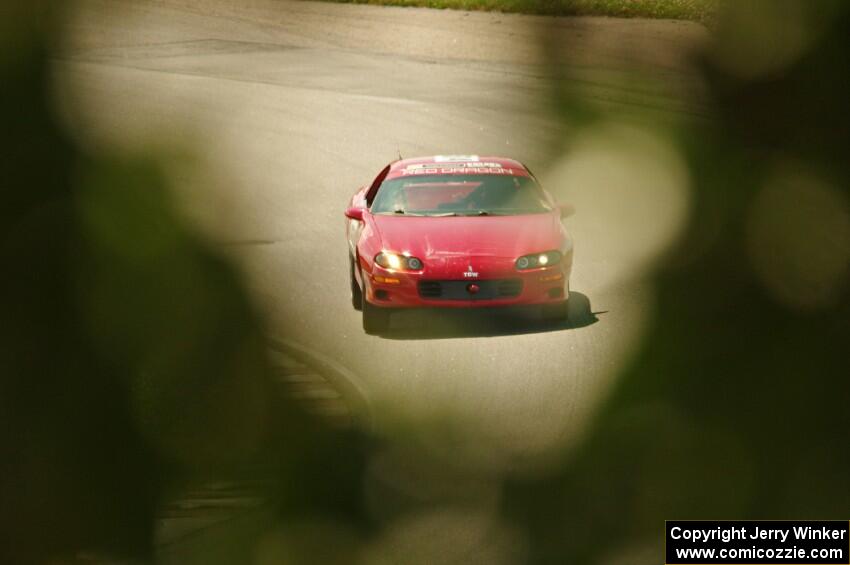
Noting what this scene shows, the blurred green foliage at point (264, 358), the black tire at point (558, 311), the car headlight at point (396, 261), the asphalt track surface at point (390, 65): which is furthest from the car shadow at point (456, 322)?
the car headlight at point (396, 261)

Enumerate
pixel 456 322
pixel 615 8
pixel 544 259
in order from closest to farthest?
pixel 615 8
pixel 544 259
pixel 456 322

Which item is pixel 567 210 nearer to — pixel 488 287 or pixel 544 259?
pixel 544 259

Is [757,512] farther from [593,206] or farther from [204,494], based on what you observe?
[204,494]

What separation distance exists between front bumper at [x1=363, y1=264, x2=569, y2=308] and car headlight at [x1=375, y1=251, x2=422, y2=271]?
6 centimetres

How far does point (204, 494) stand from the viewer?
106cm

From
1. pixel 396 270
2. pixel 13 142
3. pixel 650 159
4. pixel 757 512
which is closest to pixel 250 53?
pixel 13 142

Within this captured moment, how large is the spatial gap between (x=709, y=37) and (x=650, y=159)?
9cm

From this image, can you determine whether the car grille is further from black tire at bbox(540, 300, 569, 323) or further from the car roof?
the car roof

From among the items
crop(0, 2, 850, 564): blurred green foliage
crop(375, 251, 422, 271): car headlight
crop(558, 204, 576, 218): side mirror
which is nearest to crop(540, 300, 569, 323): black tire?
crop(375, 251, 422, 271): car headlight

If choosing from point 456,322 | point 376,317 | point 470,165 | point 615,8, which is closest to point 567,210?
point 615,8

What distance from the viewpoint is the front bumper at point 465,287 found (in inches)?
187

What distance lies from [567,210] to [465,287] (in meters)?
4.72

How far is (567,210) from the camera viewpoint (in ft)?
3.70

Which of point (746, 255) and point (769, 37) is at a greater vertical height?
point (769, 37)
